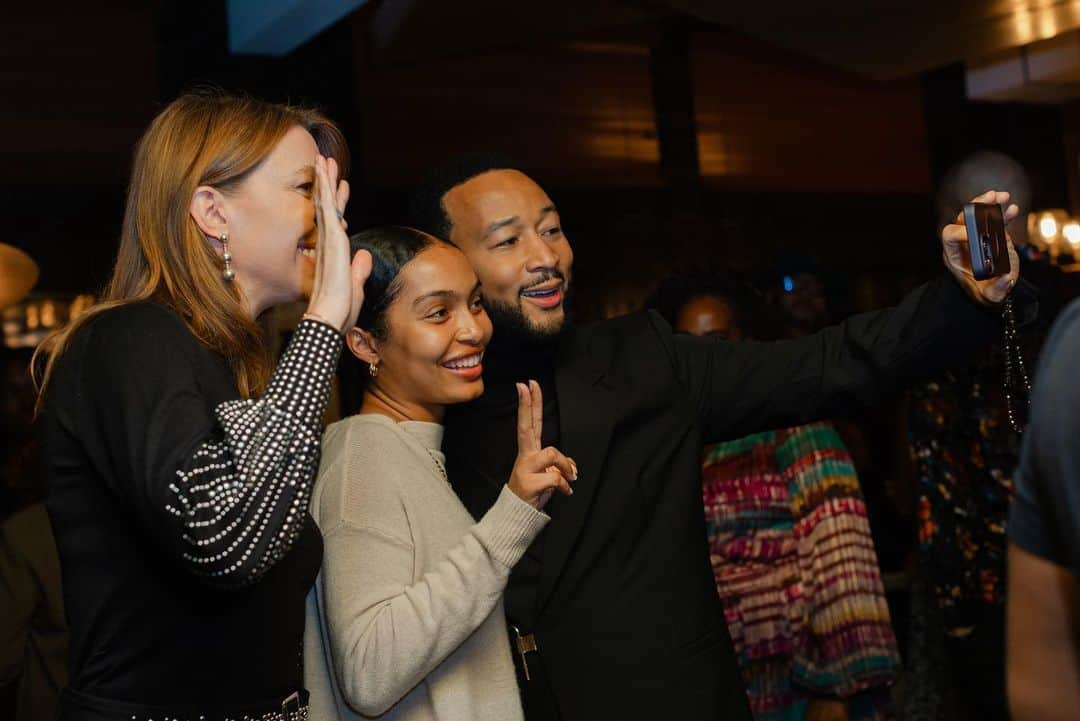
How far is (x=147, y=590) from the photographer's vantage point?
157 centimetres

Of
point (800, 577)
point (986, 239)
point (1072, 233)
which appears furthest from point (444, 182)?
point (1072, 233)

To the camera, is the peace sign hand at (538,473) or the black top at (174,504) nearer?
the black top at (174,504)

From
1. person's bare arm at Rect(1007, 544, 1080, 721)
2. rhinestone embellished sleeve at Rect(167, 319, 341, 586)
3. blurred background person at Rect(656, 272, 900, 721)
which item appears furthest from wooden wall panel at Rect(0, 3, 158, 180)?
person's bare arm at Rect(1007, 544, 1080, 721)

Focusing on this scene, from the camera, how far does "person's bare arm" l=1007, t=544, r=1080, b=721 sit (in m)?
1.06

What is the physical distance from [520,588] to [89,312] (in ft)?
2.97

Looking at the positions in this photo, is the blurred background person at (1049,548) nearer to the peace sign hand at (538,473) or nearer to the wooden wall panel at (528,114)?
the peace sign hand at (538,473)

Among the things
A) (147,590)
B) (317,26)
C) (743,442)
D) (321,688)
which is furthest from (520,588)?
(317,26)

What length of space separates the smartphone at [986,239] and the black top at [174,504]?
927 mm

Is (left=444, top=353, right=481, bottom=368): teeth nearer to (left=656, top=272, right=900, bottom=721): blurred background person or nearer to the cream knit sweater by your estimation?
the cream knit sweater

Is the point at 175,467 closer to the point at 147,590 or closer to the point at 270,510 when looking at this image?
the point at 270,510

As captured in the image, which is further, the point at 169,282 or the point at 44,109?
the point at 44,109

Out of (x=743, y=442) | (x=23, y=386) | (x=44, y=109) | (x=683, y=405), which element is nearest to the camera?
(x=683, y=405)

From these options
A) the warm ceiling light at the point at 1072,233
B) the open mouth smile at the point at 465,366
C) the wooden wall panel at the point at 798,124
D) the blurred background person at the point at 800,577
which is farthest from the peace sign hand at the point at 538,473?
the warm ceiling light at the point at 1072,233

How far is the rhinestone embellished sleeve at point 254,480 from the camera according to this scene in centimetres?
143
